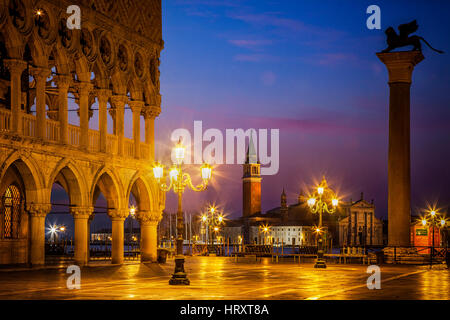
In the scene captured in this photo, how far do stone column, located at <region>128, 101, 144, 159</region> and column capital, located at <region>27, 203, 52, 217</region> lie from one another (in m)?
7.97

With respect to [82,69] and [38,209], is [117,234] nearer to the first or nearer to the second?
[38,209]

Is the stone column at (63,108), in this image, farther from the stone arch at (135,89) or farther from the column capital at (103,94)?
the stone arch at (135,89)

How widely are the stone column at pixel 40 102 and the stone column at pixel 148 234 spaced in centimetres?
996

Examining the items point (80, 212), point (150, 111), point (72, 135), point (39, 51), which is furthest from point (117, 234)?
point (39, 51)

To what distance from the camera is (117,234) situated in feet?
116

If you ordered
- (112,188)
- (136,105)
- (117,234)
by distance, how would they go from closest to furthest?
(112,188), (117,234), (136,105)

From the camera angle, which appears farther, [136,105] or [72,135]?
[136,105]

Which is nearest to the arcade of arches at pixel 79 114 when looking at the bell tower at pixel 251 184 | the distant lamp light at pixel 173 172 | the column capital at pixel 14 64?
the column capital at pixel 14 64

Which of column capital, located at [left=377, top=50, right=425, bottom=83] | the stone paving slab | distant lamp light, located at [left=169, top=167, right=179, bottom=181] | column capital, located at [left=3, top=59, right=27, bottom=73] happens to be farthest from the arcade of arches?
column capital, located at [left=377, top=50, right=425, bottom=83]

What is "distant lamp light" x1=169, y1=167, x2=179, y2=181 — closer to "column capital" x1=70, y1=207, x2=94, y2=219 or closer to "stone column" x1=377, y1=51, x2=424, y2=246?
"column capital" x1=70, y1=207, x2=94, y2=219

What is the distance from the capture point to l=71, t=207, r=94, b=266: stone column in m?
32.4

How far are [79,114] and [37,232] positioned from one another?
778 centimetres

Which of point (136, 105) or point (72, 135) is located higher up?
point (136, 105)
